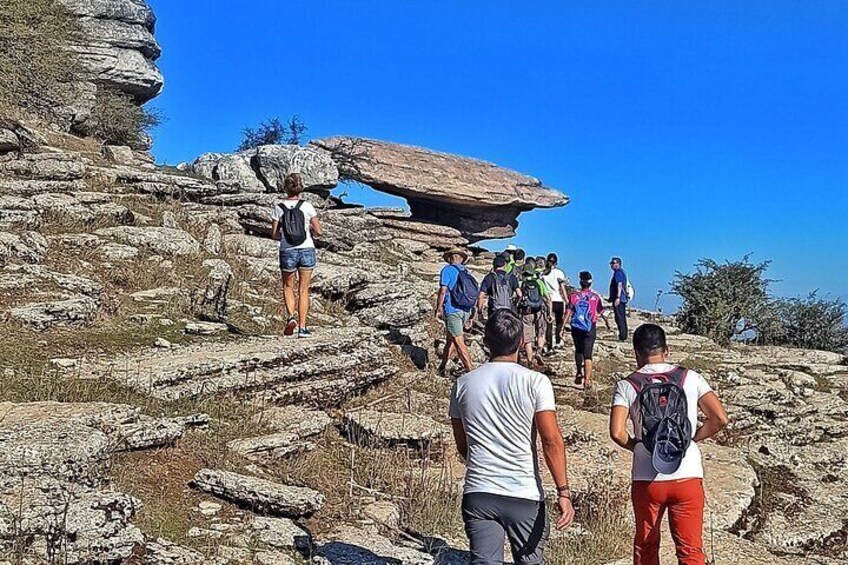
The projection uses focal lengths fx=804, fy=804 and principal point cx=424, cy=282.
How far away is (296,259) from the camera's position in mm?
9867

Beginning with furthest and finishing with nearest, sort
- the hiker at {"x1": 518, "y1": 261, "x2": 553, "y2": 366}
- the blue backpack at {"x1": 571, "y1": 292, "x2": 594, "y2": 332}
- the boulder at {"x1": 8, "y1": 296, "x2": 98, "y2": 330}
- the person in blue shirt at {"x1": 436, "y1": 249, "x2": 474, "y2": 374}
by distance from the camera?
the hiker at {"x1": 518, "y1": 261, "x2": 553, "y2": 366} < the blue backpack at {"x1": 571, "y1": 292, "x2": 594, "y2": 332} < the person in blue shirt at {"x1": 436, "y1": 249, "x2": 474, "y2": 374} < the boulder at {"x1": 8, "y1": 296, "x2": 98, "y2": 330}

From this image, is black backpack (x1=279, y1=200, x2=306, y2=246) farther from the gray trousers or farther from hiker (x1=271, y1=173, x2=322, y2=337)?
the gray trousers

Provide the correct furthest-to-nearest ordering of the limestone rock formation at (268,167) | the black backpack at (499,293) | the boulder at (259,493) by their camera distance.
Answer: the limestone rock formation at (268,167)
the black backpack at (499,293)
the boulder at (259,493)

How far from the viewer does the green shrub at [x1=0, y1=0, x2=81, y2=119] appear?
20016mm

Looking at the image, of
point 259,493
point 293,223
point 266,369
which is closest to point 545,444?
point 259,493

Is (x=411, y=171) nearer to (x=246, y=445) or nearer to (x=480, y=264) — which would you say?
(x=480, y=264)

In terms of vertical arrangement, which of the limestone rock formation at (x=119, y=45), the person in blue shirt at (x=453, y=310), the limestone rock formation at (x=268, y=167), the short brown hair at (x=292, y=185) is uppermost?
the limestone rock formation at (x=119, y=45)

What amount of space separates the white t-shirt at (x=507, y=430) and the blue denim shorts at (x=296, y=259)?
552 cm

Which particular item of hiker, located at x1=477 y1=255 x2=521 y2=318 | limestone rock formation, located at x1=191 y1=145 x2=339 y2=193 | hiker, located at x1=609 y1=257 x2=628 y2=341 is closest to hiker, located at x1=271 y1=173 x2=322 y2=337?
hiker, located at x1=477 y1=255 x2=521 y2=318

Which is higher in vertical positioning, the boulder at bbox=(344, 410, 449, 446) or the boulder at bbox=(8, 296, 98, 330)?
the boulder at bbox=(8, 296, 98, 330)

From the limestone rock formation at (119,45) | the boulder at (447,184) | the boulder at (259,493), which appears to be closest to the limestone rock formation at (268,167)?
the boulder at (447,184)

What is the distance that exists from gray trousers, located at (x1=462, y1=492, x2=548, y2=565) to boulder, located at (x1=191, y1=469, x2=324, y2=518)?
6.46ft

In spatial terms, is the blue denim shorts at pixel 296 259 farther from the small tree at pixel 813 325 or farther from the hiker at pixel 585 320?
the small tree at pixel 813 325

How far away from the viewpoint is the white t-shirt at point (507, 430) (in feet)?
15.0
